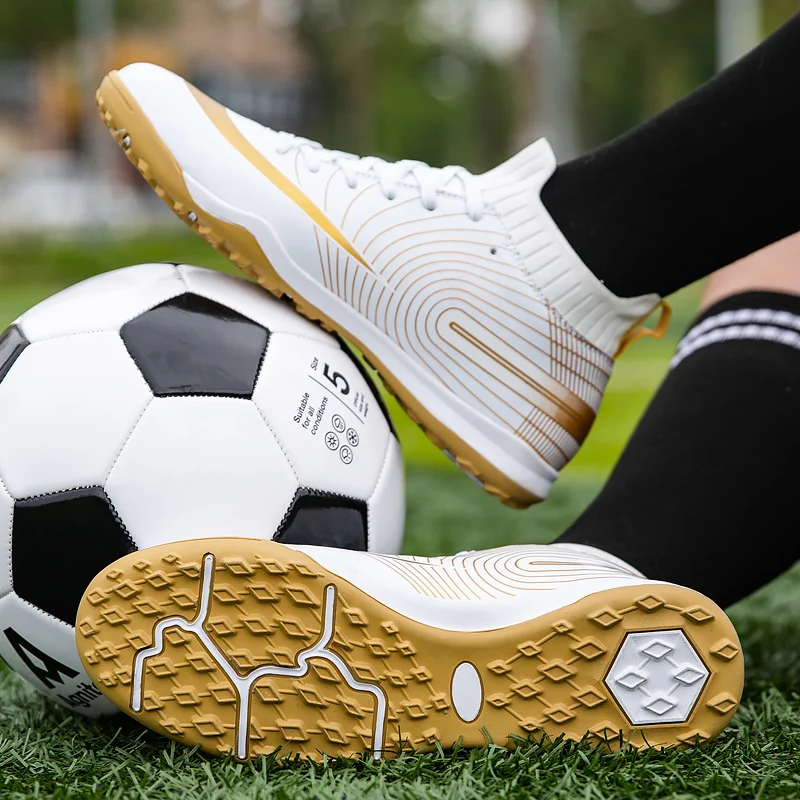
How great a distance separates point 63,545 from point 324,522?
0.31 m

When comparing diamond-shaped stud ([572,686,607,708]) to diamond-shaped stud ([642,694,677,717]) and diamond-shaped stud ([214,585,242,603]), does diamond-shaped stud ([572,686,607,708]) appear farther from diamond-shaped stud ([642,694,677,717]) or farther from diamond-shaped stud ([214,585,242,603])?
diamond-shaped stud ([214,585,242,603])

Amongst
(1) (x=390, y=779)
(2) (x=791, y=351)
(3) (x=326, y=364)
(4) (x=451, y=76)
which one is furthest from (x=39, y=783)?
(4) (x=451, y=76)

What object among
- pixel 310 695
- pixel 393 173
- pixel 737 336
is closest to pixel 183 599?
pixel 310 695

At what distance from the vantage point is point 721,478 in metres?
1.44

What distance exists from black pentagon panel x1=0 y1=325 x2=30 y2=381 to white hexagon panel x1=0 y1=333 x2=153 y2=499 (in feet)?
0.06

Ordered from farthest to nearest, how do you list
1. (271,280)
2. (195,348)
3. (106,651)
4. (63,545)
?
(271,280)
(195,348)
(63,545)
(106,651)

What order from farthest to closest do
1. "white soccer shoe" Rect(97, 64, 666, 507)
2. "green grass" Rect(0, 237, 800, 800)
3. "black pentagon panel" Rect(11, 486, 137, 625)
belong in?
"white soccer shoe" Rect(97, 64, 666, 507) < "black pentagon panel" Rect(11, 486, 137, 625) < "green grass" Rect(0, 237, 800, 800)

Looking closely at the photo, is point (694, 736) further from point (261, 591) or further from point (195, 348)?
point (195, 348)

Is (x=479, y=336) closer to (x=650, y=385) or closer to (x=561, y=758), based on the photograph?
(x=561, y=758)

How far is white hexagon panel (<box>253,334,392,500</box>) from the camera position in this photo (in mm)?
1345

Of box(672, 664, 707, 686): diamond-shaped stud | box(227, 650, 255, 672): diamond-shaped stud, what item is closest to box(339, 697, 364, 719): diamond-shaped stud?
box(227, 650, 255, 672): diamond-shaped stud

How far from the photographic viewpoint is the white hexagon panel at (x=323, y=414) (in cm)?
134

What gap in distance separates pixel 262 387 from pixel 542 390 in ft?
1.33

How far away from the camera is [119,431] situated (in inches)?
50.5
